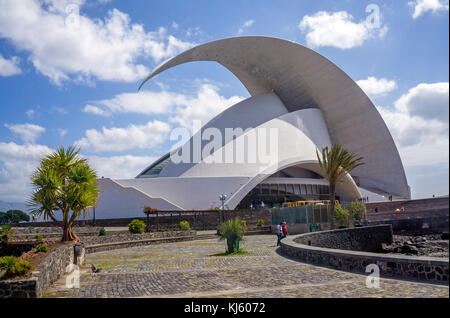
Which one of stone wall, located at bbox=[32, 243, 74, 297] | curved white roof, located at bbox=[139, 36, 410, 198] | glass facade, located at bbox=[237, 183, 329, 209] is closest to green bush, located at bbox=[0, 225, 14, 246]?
stone wall, located at bbox=[32, 243, 74, 297]

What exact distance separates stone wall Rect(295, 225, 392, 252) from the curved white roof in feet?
84.9

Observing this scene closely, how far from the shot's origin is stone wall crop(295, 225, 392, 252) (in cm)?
1330

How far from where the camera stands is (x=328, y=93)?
4141 centimetres

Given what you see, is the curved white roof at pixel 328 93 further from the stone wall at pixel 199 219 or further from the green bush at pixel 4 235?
the green bush at pixel 4 235

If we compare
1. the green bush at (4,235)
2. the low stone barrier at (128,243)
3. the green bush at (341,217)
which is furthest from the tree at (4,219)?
the green bush at (341,217)

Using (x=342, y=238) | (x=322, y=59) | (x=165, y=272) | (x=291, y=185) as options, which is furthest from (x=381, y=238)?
(x=322, y=59)

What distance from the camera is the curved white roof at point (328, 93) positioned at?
39031 mm


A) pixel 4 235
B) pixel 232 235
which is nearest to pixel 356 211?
pixel 232 235

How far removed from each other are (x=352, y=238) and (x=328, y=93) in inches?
1155

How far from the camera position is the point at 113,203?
29.0 m

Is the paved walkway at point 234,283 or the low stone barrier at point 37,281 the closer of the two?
the low stone barrier at point 37,281

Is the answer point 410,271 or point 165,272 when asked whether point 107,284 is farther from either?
point 410,271

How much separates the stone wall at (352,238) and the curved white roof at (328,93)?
84.9 feet
